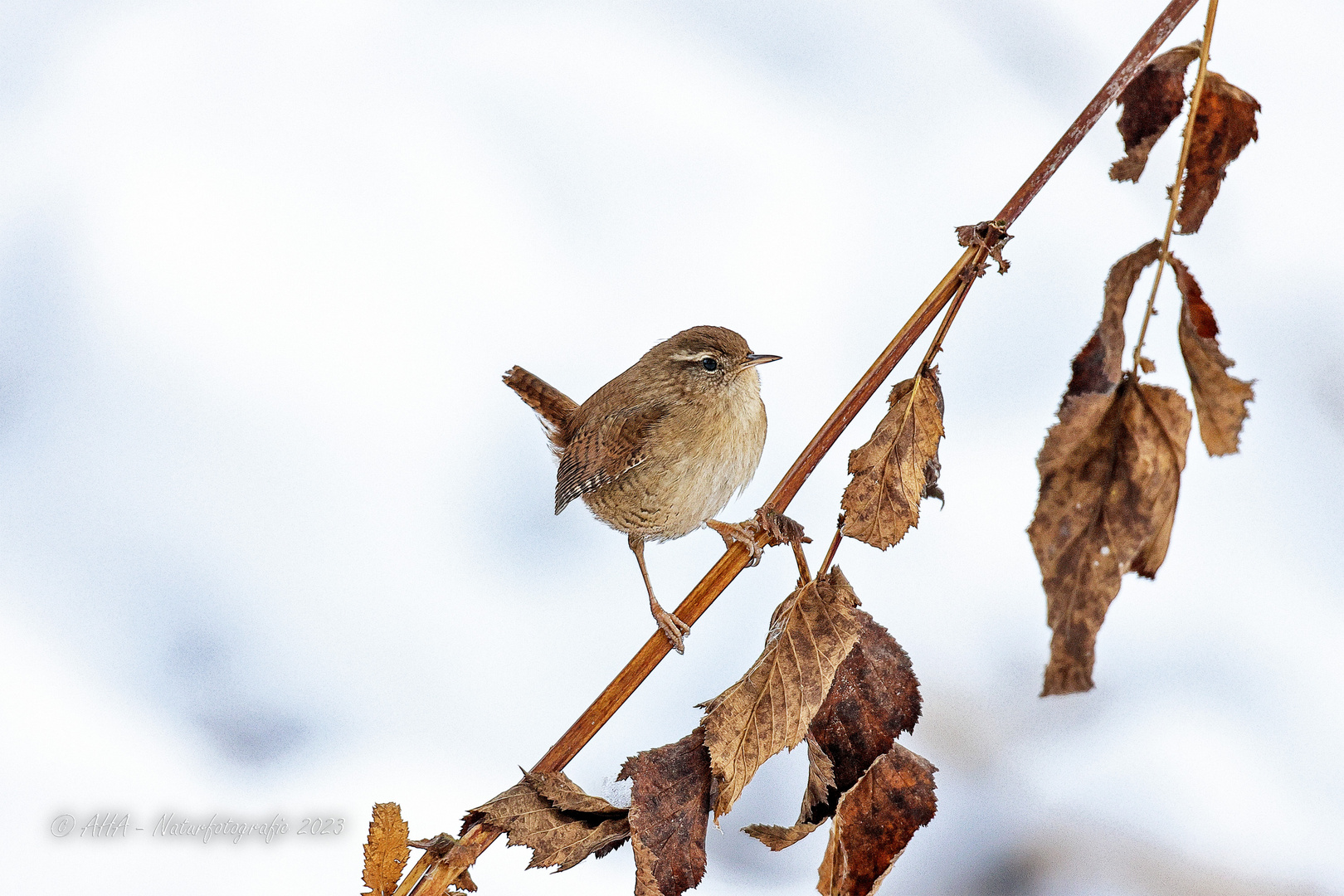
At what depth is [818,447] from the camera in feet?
3.33

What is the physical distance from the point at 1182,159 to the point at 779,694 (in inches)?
27.2

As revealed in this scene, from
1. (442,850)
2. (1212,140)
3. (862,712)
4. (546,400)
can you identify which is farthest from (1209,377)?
(546,400)

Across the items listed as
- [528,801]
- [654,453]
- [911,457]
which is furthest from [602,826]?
[654,453]

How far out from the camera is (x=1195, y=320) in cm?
101

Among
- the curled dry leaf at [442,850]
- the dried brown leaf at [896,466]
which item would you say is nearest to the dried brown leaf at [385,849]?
the curled dry leaf at [442,850]

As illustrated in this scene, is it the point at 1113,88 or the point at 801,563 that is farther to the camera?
the point at 801,563

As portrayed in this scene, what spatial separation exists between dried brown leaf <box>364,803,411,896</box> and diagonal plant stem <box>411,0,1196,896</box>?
0.13ft

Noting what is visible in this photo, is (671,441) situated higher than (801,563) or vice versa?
(671,441)

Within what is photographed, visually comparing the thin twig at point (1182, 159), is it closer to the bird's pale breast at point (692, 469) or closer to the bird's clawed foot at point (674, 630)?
the bird's clawed foot at point (674, 630)

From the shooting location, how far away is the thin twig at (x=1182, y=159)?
976 millimetres

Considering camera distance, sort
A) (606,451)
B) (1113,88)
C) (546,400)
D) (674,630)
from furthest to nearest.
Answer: (546,400) < (606,451) < (674,630) < (1113,88)

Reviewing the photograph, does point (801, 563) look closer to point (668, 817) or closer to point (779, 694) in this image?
point (779, 694)

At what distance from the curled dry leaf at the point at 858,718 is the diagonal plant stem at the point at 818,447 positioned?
17 cm

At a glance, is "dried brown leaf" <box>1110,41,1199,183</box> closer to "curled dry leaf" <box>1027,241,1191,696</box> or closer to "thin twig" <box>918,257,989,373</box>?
"curled dry leaf" <box>1027,241,1191,696</box>
